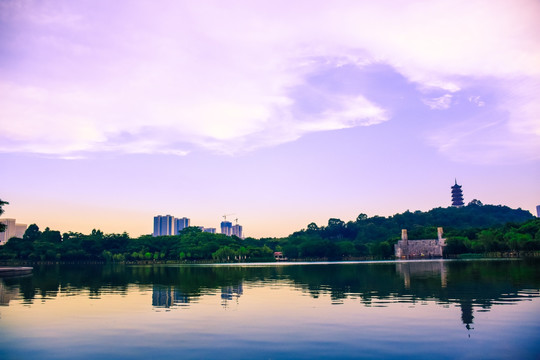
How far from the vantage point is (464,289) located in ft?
87.9

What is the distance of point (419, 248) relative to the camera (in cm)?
16250

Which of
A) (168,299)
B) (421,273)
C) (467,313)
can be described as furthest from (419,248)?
(467,313)

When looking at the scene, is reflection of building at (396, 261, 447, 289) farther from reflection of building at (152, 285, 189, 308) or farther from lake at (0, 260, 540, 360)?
reflection of building at (152, 285, 189, 308)

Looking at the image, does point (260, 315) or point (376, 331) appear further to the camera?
point (260, 315)

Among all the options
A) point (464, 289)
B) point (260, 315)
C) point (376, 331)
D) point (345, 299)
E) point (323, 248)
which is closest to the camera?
point (376, 331)

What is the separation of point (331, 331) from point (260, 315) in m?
4.95

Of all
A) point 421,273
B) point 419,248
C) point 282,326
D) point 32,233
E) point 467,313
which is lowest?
point 419,248

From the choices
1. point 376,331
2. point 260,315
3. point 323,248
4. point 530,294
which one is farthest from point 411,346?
point 323,248

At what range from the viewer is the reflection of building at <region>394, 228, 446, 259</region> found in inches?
6191

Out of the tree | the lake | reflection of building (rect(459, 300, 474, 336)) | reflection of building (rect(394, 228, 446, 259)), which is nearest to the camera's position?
the lake

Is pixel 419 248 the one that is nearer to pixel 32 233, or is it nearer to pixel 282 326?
pixel 282 326

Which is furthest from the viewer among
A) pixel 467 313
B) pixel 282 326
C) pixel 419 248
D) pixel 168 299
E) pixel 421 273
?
pixel 419 248

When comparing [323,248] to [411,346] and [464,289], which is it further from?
[411,346]

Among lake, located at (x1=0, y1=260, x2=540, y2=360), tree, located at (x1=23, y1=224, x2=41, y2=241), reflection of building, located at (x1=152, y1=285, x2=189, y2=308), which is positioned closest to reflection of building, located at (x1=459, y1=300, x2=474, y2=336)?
lake, located at (x1=0, y1=260, x2=540, y2=360)
